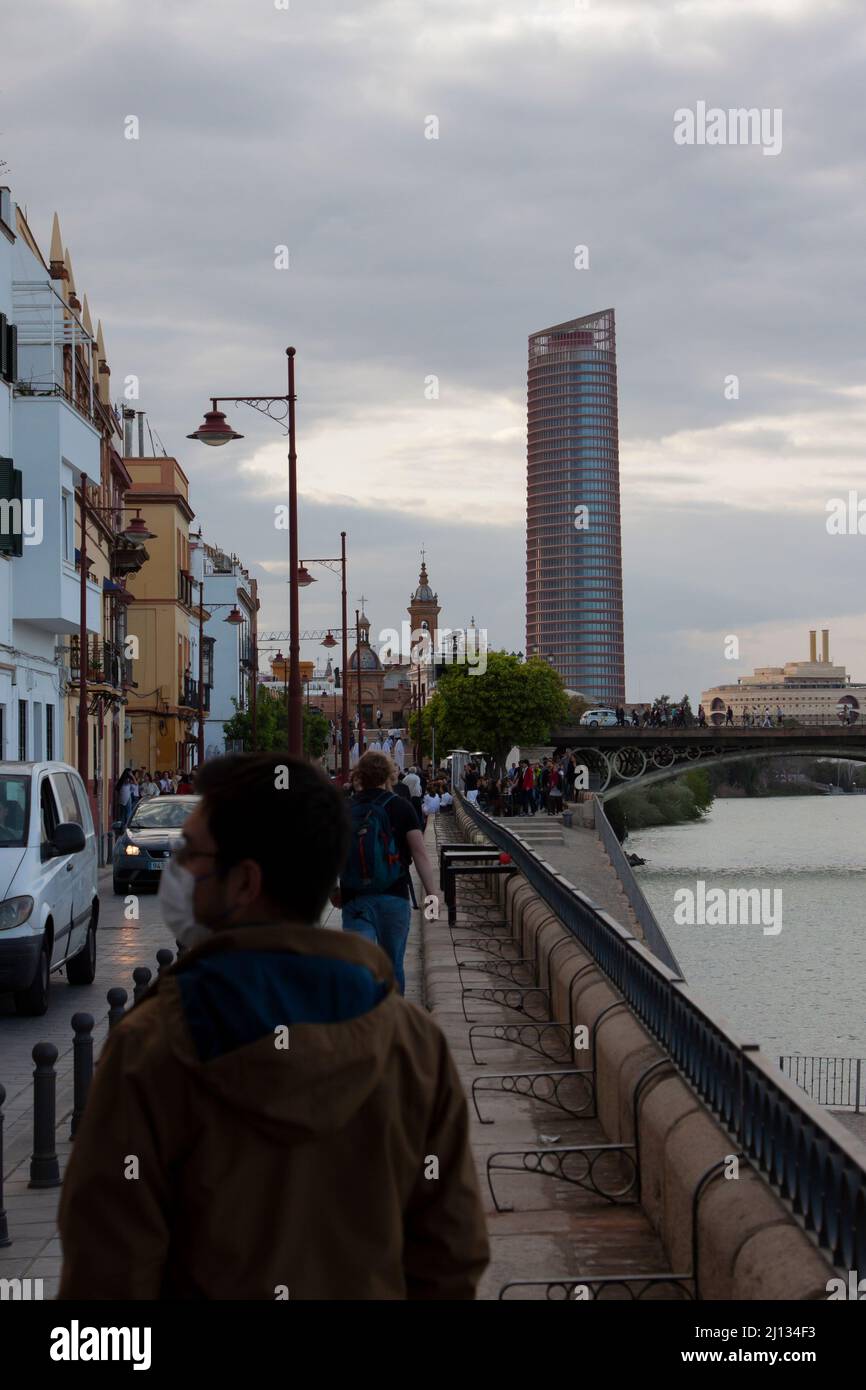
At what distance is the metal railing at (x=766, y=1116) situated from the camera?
383cm

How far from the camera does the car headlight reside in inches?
476

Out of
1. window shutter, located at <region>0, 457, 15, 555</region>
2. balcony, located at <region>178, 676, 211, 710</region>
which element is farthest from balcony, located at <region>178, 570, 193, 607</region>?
window shutter, located at <region>0, 457, 15, 555</region>

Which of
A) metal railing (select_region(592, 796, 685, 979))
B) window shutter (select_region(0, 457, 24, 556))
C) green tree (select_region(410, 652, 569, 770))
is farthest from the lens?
green tree (select_region(410, 652, 569, 770))

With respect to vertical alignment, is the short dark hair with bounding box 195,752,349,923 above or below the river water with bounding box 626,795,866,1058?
above

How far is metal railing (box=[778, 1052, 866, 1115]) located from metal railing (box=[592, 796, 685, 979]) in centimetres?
303

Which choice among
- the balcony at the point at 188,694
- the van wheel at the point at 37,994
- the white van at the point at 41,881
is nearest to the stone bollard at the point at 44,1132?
the white van at the point at 41,881

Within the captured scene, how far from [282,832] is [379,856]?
6437 mm

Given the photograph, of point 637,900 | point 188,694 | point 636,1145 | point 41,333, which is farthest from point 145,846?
point 188,694

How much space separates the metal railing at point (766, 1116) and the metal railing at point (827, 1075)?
25061 mm

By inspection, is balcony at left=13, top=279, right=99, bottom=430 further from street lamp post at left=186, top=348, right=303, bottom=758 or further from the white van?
the white van
